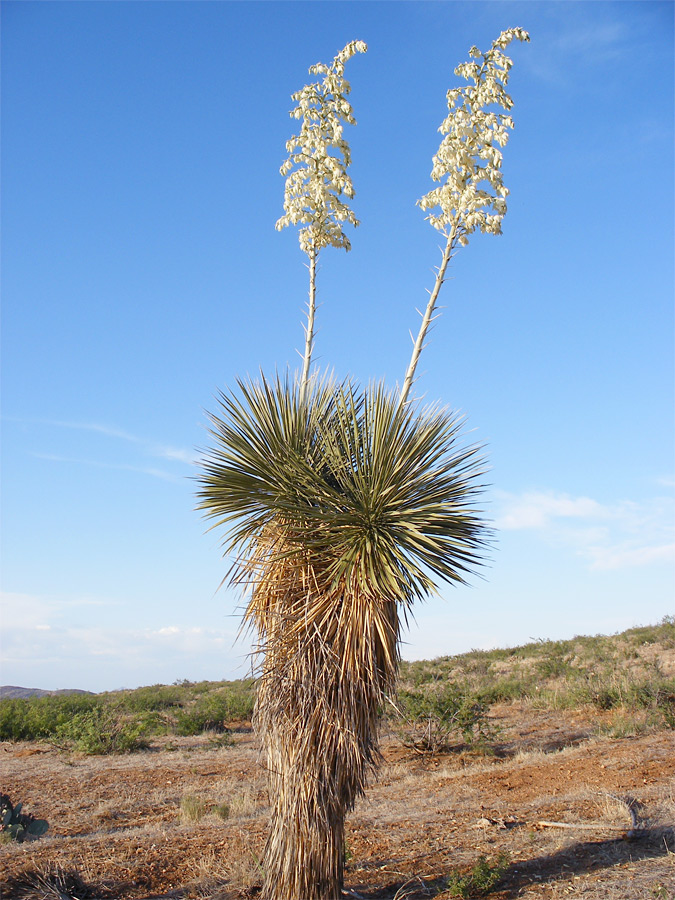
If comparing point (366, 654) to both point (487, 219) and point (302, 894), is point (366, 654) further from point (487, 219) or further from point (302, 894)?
point (487, 219)

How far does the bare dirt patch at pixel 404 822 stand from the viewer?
6367mm

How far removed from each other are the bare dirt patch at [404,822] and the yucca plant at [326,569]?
1316 mm

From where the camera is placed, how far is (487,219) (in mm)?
6547

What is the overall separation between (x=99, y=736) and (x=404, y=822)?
29.3ft

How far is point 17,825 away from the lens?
304 inches

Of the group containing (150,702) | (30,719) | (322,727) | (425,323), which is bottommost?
(150,702)

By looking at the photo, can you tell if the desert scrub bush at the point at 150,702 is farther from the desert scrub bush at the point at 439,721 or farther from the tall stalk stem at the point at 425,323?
the tall stalk stem at the point at 425,323

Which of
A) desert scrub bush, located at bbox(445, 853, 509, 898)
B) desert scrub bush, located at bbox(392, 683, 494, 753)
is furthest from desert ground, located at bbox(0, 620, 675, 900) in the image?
desert scrub bush, located at bbox(392, 683, 494, 753)

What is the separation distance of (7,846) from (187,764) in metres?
6.07

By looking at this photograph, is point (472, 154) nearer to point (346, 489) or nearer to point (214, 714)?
point (346, 489)

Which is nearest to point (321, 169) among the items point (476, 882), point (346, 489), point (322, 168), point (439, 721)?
point (322, 168)

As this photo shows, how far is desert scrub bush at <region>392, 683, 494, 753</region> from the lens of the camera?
13.5 meters

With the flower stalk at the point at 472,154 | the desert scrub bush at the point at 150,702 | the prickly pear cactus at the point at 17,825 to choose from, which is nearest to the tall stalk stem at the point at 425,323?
the flower stalk at the point at 472,154

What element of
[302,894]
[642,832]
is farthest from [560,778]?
[302,894]
